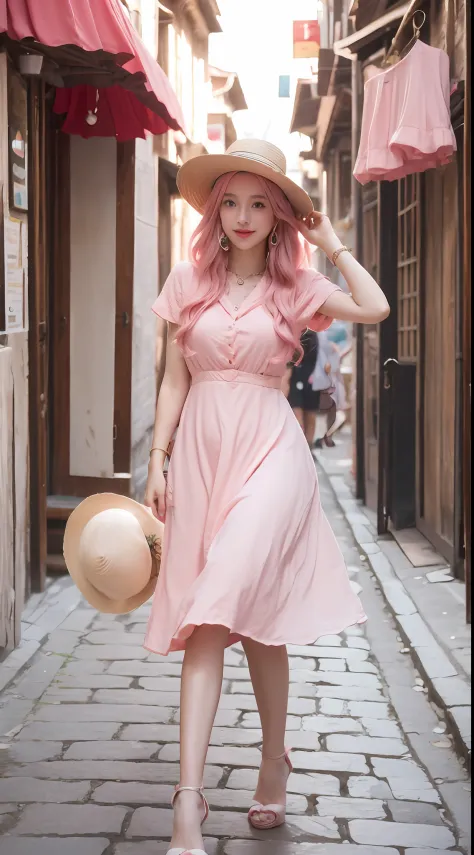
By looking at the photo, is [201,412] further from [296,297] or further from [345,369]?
[345,369]

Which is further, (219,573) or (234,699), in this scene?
(234,699)

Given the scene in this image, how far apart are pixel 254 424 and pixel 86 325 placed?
537 cm

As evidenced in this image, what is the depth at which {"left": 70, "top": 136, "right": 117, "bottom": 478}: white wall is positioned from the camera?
8.82 m

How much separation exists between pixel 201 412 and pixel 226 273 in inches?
18.3

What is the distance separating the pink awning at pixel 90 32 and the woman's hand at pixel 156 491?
2.61 metres

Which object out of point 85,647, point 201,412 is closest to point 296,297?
point 201,412

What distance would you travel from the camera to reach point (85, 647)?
6137 mm

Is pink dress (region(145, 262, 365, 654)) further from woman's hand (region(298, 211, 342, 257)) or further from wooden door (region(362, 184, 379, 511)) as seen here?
wooden door (region(362, 184, 379, 511))

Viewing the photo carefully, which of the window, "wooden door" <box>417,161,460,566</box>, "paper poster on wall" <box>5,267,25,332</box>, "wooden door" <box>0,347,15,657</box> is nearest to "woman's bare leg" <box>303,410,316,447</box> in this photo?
the window

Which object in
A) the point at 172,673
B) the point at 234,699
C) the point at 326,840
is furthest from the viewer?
the point at 172,673

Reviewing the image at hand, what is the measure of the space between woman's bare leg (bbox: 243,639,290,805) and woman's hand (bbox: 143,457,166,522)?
0.50 meters

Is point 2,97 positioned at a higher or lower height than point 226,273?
higher

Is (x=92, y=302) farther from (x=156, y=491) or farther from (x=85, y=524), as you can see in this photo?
(x=156, y=491)

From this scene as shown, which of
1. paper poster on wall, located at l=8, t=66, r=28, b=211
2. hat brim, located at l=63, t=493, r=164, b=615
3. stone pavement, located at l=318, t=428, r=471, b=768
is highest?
paper poster on wall, located at l=8, t=66, r=28, b=211
